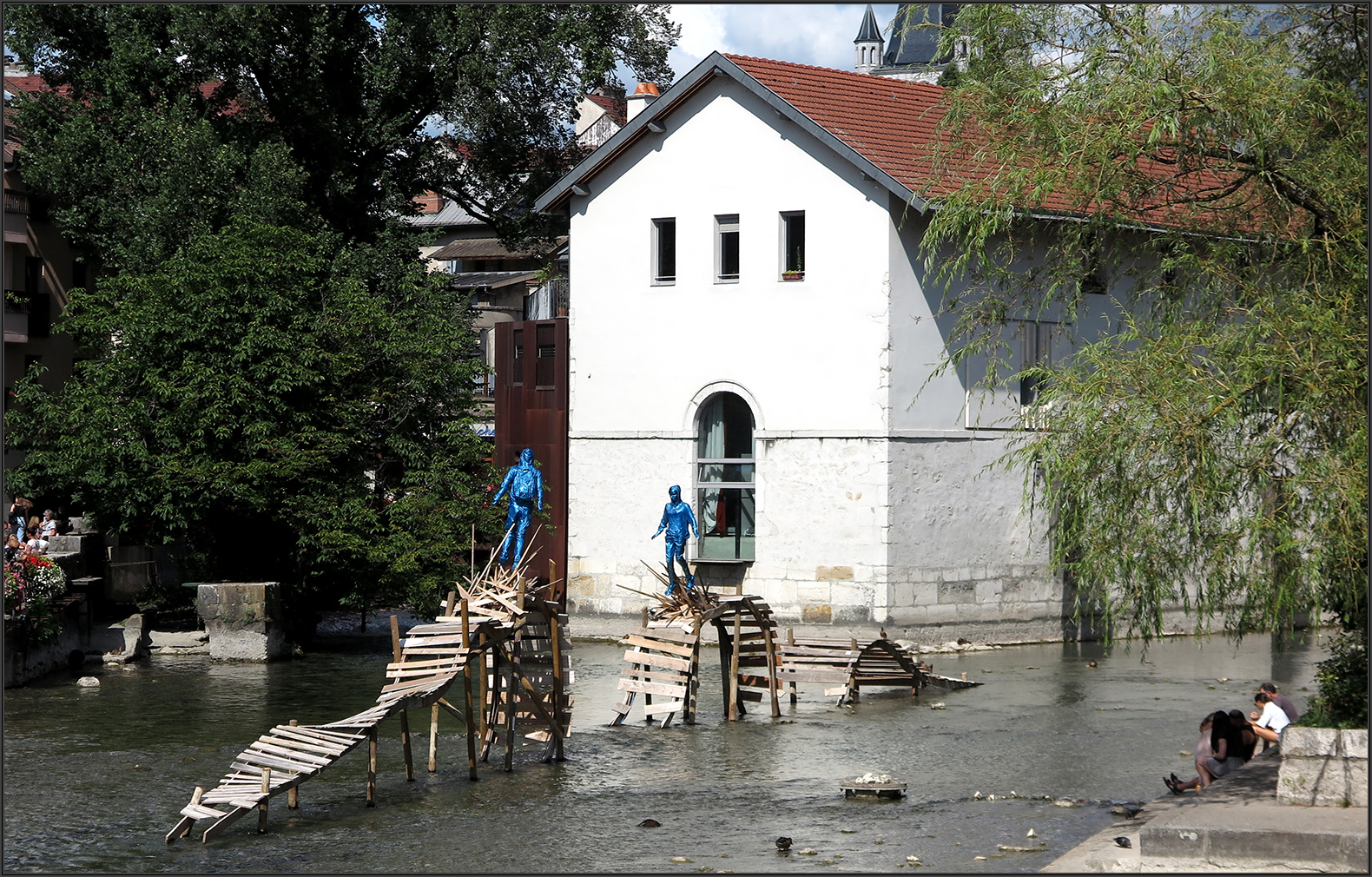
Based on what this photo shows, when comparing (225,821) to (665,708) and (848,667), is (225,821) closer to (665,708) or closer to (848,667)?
(665,708)

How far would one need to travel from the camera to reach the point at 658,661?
1795 centimetres

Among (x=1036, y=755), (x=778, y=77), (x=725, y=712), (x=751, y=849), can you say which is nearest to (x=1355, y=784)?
(x=751, y=849)

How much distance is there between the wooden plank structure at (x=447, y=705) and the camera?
39.8ft

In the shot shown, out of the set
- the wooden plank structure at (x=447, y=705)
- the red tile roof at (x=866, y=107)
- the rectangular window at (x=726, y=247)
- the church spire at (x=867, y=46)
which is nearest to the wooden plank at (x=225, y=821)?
the wooden plank structure at (x=447, y=705)

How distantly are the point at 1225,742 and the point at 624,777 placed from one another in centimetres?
528

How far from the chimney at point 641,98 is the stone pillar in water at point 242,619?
1141 centimetres

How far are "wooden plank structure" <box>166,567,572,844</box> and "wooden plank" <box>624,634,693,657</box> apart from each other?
1066mm

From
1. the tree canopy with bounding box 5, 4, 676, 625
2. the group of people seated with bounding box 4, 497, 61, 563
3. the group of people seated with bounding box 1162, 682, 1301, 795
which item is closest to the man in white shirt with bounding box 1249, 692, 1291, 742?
the group of people seated with bounding box 1162, 682, 1301, 795

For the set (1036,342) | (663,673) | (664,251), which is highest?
(664,251)

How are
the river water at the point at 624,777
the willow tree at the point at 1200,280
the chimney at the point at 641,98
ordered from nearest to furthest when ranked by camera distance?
1. the willow tree at the point at 1200,280
2. the river water at the point at 624,777
3. the chimney at the point at 641,98

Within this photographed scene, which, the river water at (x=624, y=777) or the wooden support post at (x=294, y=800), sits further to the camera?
the wooden support post at (x=294, y=800)

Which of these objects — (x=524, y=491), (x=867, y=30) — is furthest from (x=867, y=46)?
(x=524, y=491)

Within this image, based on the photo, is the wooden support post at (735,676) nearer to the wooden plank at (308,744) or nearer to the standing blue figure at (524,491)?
the standing blue figure at (524,491)

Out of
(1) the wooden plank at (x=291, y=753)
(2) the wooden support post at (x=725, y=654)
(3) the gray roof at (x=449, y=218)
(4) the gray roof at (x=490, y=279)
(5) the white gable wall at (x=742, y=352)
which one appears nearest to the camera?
(1) the wooden plank at (x=291, y=753)
